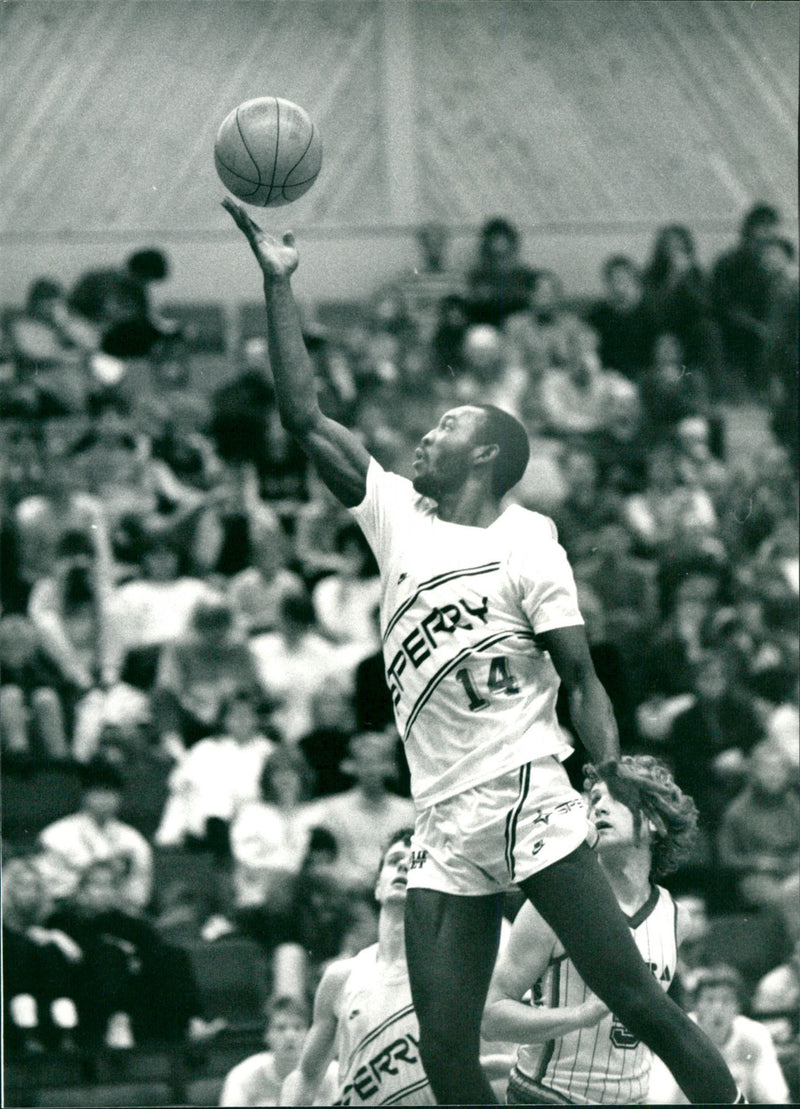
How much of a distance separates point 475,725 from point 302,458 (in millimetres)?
7408

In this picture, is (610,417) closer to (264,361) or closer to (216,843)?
(264,361)

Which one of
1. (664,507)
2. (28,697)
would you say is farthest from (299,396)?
(664,507)

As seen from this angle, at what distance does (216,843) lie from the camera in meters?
10.1

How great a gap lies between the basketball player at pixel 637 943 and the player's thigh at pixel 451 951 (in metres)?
0.38

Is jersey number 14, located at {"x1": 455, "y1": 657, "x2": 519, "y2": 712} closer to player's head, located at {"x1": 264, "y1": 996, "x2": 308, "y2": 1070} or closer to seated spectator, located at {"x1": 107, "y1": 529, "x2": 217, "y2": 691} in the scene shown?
player's head, located at {"x1": 264, "y1": 996, "x2": 308, "y2": 1070}

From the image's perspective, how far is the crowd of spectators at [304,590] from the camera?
9.52 m

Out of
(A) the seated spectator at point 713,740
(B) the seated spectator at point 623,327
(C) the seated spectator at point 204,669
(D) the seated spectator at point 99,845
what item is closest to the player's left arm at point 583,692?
(D) the seated spectator at point 99,845

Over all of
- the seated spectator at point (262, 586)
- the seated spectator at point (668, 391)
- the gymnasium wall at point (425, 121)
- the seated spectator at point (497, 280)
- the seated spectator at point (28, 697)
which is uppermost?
the gymnasium wall at point (425, 121)

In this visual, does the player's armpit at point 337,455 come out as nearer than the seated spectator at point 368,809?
Yes

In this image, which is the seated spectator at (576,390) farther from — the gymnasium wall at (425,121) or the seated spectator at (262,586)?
the seated spectator at (262,586)

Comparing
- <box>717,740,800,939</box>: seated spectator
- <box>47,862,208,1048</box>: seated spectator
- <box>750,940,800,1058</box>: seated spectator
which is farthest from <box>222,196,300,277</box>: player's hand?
<box>717,740,800,939</box>: seated spectator

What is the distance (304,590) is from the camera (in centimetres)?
1167

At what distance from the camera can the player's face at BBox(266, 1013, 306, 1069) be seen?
26.5 feet

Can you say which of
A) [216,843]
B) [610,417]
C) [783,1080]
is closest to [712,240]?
[610,417]
